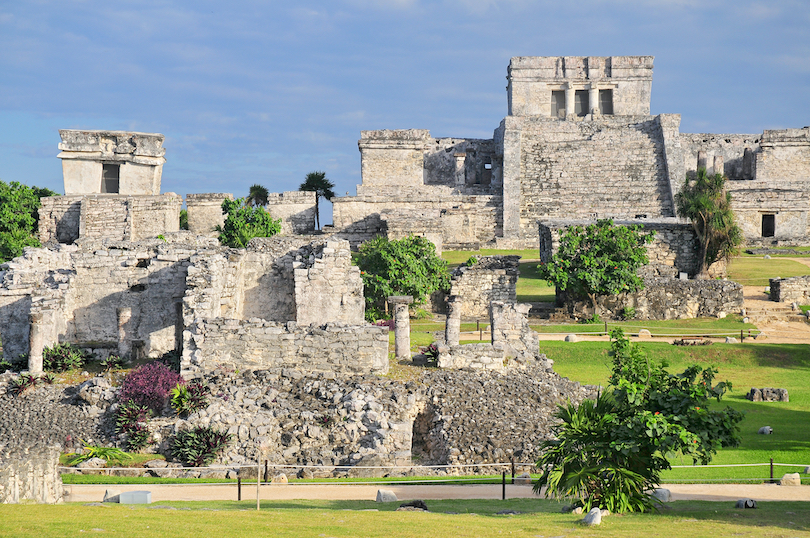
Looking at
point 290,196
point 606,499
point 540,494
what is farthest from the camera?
point 290,196

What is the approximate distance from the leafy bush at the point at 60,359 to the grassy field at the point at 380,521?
7320 mm

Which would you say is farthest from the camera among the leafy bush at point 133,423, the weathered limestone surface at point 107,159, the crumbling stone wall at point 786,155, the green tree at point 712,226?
the crumbling stone wall at point 786,155

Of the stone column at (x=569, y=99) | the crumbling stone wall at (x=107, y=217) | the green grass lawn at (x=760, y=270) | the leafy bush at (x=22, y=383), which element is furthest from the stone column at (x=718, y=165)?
the leafy bush at (x=22, y=383)

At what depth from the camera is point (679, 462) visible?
14188 millimetres

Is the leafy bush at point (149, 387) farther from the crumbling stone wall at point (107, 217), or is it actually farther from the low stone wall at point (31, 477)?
the crumbling stone wall at point (107, 217)

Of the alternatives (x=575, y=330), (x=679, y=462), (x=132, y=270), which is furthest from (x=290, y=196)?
(x=679, y=462)

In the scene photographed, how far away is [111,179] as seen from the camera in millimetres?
38906

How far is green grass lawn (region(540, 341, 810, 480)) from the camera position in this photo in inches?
569

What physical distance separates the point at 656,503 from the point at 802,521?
1770mm

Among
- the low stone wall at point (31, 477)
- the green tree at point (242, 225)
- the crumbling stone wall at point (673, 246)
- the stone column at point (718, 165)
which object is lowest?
the low stone wall at point (31, 477)

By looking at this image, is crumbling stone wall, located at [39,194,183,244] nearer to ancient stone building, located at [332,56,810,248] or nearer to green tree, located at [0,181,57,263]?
green tree, located at [0,181,57,263]

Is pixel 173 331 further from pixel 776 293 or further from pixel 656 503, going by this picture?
pixel 776 293

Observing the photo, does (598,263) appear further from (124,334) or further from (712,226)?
(124,334)

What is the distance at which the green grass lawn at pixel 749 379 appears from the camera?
47.4 feet
